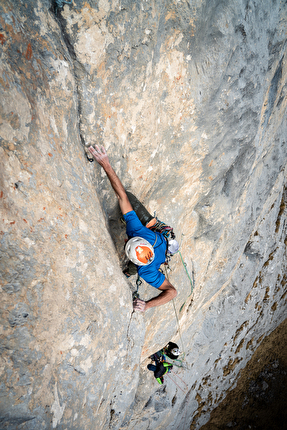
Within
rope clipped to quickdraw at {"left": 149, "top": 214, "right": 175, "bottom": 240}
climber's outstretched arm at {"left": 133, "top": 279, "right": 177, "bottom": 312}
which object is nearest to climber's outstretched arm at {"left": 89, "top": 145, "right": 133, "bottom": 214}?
rope clipped to quickdraw at {"left": 149, "top": 214, "right": 175, "bottom": 240}

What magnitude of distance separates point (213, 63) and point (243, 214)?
11.1ft

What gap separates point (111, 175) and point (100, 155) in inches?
11.2

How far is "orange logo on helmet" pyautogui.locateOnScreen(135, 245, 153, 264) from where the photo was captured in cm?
314

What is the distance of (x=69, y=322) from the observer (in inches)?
93.3

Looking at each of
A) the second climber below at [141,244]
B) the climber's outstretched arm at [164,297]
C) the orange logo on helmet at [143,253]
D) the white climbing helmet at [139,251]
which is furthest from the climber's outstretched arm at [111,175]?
the climber's outstretched arm at [164,297]

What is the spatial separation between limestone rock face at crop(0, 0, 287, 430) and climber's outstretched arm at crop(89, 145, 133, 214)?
12 cm

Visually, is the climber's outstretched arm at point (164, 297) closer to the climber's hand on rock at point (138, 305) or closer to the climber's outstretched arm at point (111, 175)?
the climber's hand on rock at point (138, 305)

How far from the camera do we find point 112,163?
10.1ft

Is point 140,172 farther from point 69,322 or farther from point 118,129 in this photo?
point 69,322

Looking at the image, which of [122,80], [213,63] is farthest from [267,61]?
[122,80]

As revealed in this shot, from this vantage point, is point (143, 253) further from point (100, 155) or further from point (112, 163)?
point (100, 155)

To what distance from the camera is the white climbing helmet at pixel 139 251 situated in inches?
124

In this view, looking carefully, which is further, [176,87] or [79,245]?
[176,87]

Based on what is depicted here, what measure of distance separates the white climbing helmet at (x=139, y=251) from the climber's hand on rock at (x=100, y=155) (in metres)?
1.04
